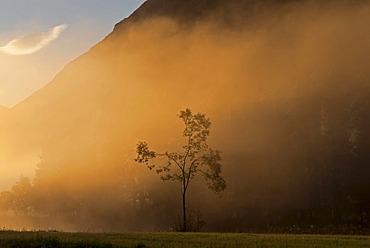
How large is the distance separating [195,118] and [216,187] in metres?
11.9

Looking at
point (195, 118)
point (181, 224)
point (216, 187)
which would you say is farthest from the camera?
point (195, 118)

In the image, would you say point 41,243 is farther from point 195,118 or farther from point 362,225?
point 362,225

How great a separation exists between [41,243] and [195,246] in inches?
403

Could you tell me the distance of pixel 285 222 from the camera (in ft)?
630

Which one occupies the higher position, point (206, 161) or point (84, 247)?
point (206, 161)

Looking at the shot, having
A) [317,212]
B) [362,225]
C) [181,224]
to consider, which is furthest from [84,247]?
[317,212]

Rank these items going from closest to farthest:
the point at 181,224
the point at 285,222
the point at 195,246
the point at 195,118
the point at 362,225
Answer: the point at 195,246 → the point at 181,224 → the point at 195,118 → the point at 362,225 → the point at 285,222

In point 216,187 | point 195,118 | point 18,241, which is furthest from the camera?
point 195,118

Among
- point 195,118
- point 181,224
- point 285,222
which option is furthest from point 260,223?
point 181,224

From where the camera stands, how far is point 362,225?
178 meters

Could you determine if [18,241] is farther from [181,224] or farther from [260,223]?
[260,223]

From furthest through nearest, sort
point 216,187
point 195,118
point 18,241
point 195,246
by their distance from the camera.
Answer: point 195,118 → point 216,187 → point 18,241 → point 195,246

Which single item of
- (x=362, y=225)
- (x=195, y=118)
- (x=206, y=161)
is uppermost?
(x=195, y=118)

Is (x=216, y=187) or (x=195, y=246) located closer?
(x=195, y=246)
